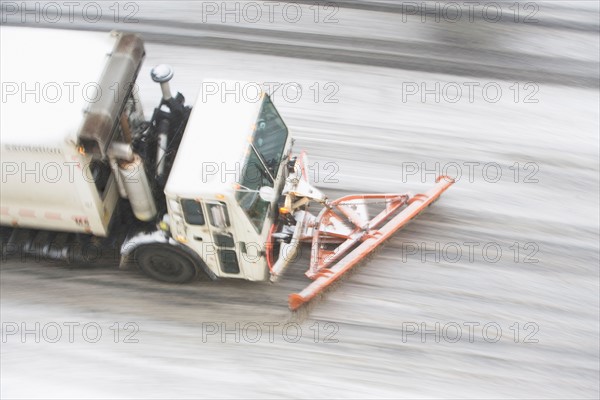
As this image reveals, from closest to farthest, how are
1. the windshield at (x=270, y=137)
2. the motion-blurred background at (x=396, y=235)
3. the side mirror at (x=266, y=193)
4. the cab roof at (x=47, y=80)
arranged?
the cab roof at (x=47, y=80) → the side mirror at (x=266, y=193) → the windshield at (x=270, y=137) → the motion-blurred background at (x=396, y=235)

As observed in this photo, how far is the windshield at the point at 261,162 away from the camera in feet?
21.4

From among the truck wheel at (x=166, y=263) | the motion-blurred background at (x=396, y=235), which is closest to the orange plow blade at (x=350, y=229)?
the motion-blurred background at (x=396, y=235)

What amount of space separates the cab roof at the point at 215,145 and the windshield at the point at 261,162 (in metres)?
0.10

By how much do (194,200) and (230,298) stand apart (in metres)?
1.57

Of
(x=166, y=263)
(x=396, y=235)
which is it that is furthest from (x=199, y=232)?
(x=396, y=235)

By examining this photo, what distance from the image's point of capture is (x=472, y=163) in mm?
8781

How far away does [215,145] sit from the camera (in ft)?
21.7

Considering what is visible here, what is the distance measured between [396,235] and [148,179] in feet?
9.85

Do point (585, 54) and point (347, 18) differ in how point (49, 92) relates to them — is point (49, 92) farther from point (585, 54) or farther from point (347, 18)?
point (585, 54)

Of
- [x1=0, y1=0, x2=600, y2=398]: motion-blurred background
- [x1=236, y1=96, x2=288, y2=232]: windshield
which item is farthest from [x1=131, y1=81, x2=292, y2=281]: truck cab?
[x1=0, y1=0, x2=600, y2=398]: motion-blurred background

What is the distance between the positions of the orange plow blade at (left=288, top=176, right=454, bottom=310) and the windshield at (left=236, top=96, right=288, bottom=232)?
2.79 feet

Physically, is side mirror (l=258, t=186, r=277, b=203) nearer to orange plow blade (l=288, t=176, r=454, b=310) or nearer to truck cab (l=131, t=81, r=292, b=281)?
truck cab (l=131, t=81, r=292, b=281)

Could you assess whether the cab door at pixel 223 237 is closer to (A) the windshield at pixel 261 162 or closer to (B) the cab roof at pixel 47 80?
(A) the windshield at pixel 261 162

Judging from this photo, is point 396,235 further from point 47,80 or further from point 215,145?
point 47,80
